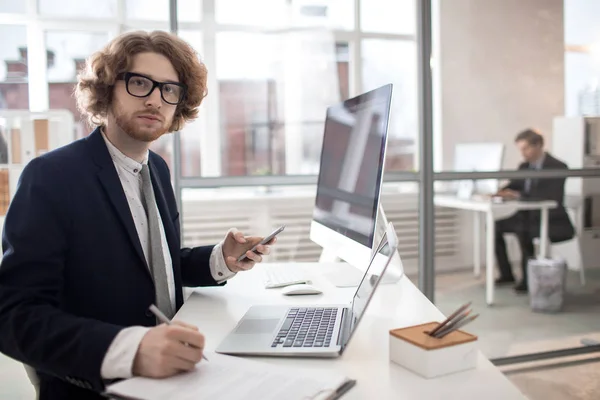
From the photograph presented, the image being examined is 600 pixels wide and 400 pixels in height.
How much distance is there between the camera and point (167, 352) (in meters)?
0.89

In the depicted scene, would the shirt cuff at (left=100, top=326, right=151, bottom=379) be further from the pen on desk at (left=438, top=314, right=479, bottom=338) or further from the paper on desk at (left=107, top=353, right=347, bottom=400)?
the pen on desk at (left=438, top=314, right=479, bottom=338)

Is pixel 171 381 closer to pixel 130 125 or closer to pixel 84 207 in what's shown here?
pixel 84 207

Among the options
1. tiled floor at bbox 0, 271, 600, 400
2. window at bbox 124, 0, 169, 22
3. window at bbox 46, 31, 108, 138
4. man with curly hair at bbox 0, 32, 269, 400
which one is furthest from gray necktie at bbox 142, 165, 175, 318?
tiled floor at bbox 0, 271, 600, 400

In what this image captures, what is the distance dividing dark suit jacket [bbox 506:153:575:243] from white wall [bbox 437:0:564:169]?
0.16m

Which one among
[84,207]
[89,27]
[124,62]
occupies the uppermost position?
[89,27]

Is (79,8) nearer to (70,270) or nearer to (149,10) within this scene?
(149,10)

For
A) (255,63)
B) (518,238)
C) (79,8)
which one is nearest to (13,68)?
(79,8)

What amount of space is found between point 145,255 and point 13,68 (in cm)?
180

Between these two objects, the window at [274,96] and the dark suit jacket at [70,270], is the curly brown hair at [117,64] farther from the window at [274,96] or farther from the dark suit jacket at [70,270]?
the window at [274,96]

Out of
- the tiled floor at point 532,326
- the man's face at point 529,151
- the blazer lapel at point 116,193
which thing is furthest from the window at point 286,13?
the blazer lapel at point 116,193

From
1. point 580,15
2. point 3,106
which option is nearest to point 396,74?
point 580,15

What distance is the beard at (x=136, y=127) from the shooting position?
134cm

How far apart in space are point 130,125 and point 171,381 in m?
0.68

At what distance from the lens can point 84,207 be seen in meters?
1.19
